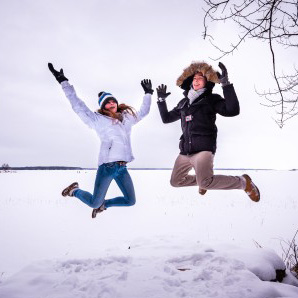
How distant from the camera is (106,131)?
363cm

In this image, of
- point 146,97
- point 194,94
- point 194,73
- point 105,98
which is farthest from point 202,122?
point 105,98

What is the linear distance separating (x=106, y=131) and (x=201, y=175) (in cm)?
133

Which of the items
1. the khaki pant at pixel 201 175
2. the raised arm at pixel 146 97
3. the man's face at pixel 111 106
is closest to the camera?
the khaki pant at pixel 201 175

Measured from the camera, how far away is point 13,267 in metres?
4.32

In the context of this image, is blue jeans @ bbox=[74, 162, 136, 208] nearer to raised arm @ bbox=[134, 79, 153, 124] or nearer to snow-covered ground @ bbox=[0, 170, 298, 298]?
snow-covered ground @ bbox=[0, 170, 298, 298]

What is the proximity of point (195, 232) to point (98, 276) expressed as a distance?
3.98m

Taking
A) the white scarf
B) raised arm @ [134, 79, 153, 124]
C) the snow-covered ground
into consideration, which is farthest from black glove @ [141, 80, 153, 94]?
the snow-covered ground

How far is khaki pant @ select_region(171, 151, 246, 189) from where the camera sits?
3.45 m

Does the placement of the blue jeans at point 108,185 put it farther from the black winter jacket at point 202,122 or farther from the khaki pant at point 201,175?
the black winter jacket at point 202,122

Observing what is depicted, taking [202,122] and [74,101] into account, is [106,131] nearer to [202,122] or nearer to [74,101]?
[74,101]

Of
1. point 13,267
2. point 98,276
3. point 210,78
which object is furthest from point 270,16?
point 13,267

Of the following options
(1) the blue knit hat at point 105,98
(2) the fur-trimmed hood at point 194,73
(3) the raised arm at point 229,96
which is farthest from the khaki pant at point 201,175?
(1) the blue knit hat at point 105,98

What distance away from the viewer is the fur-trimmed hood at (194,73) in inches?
144

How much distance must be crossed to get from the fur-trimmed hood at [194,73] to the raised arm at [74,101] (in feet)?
4.46
